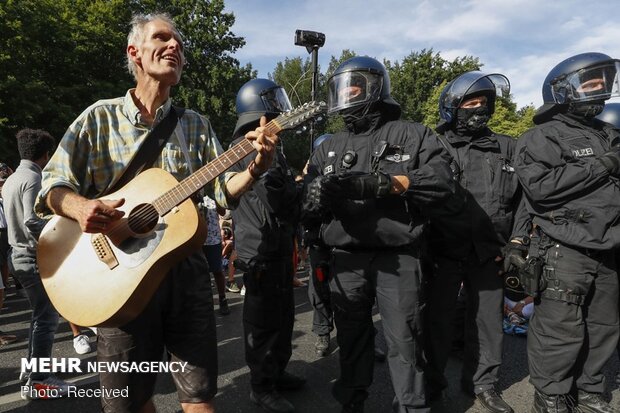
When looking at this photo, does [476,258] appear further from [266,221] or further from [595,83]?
[266,221]

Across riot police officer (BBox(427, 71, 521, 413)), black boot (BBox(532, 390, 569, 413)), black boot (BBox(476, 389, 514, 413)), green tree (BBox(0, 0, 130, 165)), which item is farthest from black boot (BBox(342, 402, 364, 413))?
green tree (BBox(0, 0, 130, 165))

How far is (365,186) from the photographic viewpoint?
223 centimetres

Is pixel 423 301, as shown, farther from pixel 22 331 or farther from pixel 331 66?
pixel 331 66

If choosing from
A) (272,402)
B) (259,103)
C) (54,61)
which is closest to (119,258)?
(272,402)

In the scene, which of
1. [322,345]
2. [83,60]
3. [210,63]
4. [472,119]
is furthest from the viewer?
[210,63]

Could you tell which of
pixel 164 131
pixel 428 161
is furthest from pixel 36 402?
pixel 428 161

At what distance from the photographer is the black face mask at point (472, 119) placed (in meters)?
3.17

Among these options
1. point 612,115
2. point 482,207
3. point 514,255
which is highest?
point 612,115

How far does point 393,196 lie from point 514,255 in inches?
42.0

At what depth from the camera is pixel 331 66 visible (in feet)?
143

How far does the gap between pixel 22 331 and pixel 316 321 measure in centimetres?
368

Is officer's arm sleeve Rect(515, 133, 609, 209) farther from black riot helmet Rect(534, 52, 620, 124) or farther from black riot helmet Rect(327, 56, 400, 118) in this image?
black riot helmet Rect(327, 56, 400, 118)

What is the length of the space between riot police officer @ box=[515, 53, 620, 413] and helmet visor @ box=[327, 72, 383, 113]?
1.17m

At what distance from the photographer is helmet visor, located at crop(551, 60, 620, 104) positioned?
271 centimetres
